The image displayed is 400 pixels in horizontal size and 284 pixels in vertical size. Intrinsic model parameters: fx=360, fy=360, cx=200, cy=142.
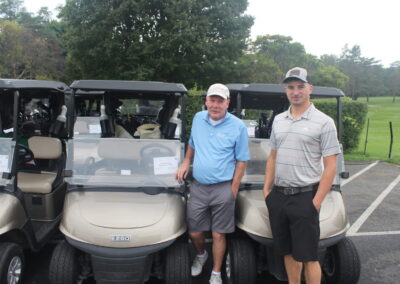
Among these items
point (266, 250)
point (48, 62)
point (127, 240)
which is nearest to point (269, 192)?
point (266, 250)

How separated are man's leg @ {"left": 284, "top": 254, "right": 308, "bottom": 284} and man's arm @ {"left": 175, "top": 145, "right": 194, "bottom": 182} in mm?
1075

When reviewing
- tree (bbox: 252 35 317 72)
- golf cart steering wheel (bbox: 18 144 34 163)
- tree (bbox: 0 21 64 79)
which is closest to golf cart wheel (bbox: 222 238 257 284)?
golf cart steering wheel (bbox: 18 144 34 163)

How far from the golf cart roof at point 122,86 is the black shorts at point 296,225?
1311mm

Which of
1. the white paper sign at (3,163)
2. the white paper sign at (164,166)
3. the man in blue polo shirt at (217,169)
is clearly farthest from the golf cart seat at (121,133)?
the man in blue polo shirt at (217,169)

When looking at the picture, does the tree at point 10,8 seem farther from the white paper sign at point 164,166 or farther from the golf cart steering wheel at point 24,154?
the white paper sign at point 164,166

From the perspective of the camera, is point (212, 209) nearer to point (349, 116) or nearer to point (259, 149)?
Result: point (259, 149)

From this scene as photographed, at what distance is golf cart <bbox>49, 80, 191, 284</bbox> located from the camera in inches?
104

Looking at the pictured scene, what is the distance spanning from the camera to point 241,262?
2.99 m

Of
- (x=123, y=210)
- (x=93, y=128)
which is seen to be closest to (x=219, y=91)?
(x=123, y=210)

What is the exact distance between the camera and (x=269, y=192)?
282 centimetres

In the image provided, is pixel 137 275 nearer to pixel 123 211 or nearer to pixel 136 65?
pixel 123 211

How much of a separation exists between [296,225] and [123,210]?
4.36 feet

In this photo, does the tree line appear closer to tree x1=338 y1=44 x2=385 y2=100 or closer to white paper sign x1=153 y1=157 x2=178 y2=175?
white paper sign x1=153 y1=157 x2=178 y2=175

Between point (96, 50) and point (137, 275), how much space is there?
19789 mm
